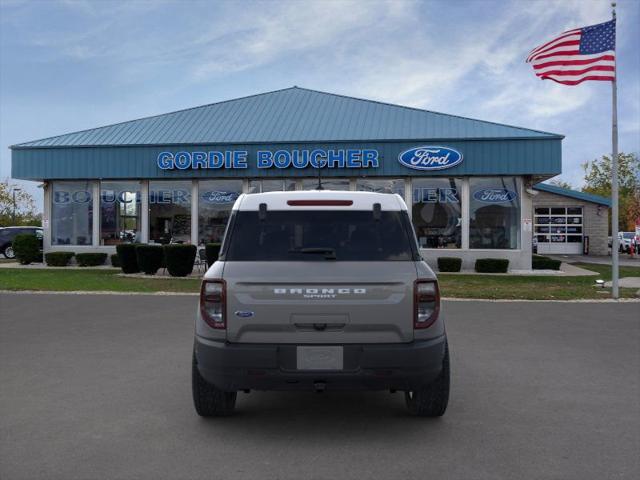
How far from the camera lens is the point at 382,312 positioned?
14.6 ft

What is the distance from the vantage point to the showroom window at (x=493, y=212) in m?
24.0

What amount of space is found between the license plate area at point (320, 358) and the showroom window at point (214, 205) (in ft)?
70.7

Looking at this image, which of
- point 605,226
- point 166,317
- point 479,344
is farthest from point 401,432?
point 605,226

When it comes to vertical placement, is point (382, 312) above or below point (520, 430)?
above

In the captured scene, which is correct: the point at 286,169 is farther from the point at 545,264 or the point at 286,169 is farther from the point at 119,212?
the point at 545,264

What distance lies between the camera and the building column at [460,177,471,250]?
24094 mm

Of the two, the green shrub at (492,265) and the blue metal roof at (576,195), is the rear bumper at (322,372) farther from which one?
the blue metal roof at (576,195)

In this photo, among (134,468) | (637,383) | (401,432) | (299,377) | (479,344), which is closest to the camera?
(134,468)

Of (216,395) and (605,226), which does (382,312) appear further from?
(605,226)

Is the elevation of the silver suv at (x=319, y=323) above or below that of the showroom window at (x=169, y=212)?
below

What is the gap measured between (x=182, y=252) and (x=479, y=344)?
13656 millimetres

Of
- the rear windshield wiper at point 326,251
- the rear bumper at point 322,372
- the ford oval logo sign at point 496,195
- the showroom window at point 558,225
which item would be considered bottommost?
the rear bumper at point 322,372

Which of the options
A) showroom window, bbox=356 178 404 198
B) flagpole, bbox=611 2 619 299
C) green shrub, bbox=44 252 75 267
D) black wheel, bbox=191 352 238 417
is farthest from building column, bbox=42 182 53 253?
black wheel, bbox=191 352 238 417

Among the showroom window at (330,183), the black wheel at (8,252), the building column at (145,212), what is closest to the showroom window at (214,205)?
the building column at (145,212)
